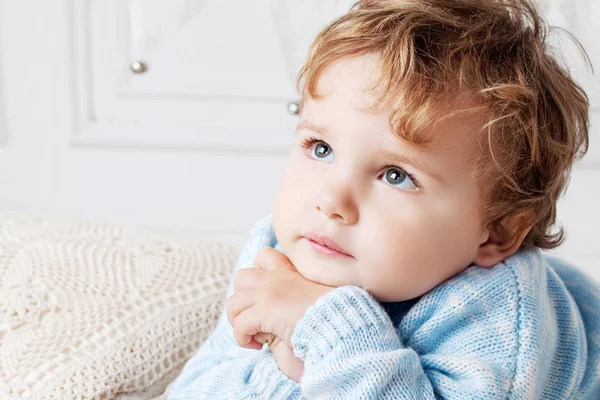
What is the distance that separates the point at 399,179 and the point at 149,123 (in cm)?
134

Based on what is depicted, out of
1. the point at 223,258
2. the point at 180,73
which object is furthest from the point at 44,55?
the point at 223,258

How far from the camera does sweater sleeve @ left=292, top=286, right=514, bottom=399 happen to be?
34.1 inches

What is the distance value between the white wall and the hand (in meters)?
1.08

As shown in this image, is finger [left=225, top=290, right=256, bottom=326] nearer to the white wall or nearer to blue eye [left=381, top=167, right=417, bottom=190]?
blue eye [left=381, top=167, right=417, bottom=190]

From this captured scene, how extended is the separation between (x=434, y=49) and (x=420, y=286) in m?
0.29

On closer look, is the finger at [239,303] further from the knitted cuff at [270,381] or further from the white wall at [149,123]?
the white wall at [149,123]

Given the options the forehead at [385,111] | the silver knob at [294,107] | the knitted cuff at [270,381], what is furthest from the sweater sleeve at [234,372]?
the silver knob at [294,107]

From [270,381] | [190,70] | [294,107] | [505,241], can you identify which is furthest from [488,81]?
[190,70]

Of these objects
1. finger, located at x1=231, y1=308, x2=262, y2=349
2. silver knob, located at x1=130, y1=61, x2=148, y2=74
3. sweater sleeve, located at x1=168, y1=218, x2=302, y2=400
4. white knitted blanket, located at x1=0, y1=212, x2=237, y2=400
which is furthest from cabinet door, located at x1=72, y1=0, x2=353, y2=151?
finger, located at x1=231, y1=308, x2=262, y2=349

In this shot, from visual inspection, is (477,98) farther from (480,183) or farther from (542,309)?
(542,309)

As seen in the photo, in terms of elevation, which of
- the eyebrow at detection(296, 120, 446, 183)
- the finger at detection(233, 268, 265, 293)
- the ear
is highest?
the eyebrow at detection(296, 120, 446, 183)

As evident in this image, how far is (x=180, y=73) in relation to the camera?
2080 millimetres

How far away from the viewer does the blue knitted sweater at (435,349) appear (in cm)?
88

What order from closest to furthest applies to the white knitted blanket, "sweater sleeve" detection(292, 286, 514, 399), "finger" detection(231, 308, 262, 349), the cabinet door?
"sweater sleeve" detection(292, 286, 514, 399) < "finger" detection(231, 308, 262, 349) < the white knitted blanket < the cabinet door
